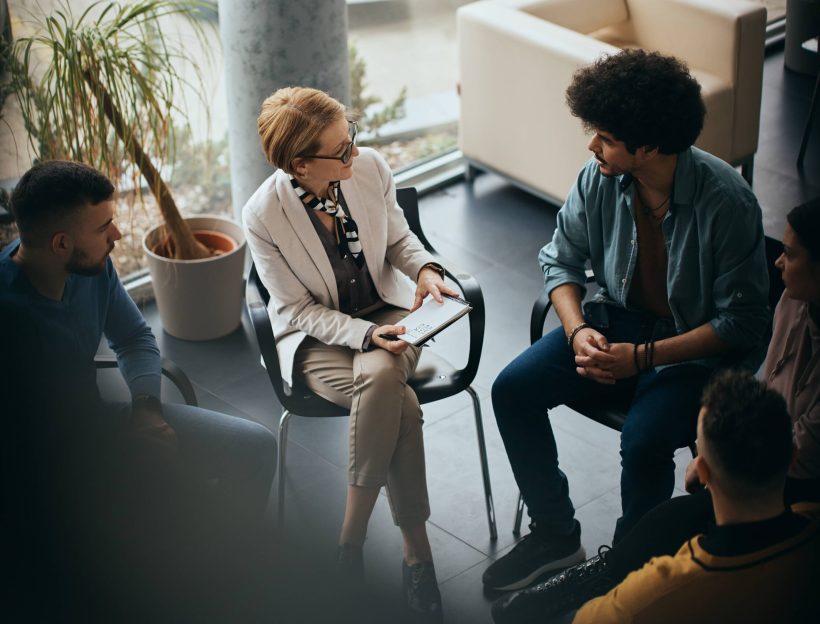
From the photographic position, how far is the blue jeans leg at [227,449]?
257 cm

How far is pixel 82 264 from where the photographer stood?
7.73 feet

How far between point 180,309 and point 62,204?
1.43 m

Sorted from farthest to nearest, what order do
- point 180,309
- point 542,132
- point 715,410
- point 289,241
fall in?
point 542,132 < point 180,309 < point 289,241 < point 715,410

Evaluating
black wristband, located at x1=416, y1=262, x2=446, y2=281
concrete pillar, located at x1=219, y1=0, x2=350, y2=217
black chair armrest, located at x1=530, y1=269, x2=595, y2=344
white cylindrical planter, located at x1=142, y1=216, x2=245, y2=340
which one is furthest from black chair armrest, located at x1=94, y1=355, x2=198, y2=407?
concrete pillar, located at x1=219, y1=0, x2=350, y2=217

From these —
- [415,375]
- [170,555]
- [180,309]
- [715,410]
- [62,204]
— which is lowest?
[180,309]

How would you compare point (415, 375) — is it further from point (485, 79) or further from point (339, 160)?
point (485, 79)

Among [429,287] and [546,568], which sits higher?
[429,287]

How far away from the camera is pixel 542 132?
4.28 m

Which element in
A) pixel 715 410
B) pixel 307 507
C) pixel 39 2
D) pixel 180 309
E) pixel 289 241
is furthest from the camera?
pixel 180 309

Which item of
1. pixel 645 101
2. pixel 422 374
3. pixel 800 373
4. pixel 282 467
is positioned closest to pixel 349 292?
pixel 422 374

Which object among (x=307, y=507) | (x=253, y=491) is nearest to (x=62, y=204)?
(x=253, y=491)

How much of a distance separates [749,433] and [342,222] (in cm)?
136

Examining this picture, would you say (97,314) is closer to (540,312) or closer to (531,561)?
(540,312)

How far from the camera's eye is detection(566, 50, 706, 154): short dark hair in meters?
2.42
